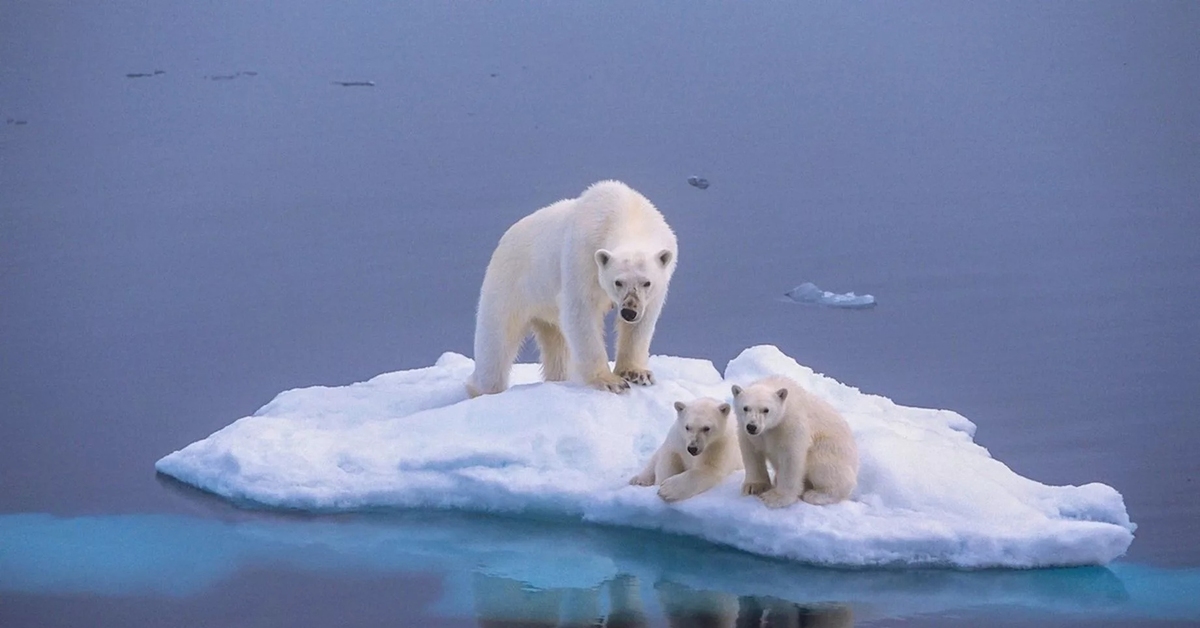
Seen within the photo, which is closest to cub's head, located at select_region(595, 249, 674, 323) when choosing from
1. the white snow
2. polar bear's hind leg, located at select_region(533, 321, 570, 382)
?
the white snow

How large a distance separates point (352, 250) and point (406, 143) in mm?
4513

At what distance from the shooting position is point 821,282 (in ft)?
35.3

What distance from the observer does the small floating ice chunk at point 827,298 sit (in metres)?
10.0

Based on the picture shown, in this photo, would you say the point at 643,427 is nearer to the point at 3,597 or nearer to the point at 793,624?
the point at 793,624

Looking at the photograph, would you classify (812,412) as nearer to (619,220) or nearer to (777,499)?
(777,499)

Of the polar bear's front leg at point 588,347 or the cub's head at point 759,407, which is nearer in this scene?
the cub's head at point 759,407

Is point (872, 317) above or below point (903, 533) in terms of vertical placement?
above

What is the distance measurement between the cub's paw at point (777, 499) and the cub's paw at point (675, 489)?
14.0 inches

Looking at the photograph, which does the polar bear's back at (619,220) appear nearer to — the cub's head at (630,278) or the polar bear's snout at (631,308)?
the cub's head at (630,278)

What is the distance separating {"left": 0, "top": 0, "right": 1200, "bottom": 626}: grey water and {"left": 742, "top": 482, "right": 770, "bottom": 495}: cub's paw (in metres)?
0.32

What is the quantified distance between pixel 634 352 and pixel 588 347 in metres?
0.25

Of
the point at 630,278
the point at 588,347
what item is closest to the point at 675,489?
the point at 630,278

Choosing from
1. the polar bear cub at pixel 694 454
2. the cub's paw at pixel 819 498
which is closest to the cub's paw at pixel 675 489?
the polar bear cub at pixel 694 454

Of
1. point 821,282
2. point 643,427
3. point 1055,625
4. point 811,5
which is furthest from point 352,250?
point 811,5
